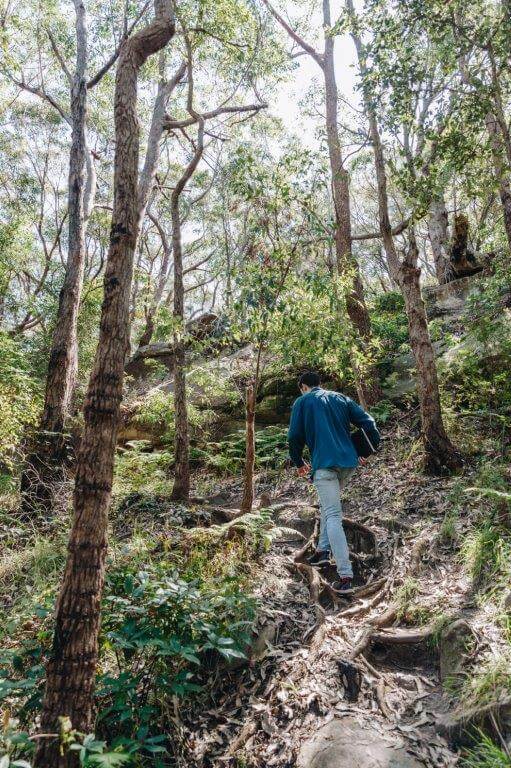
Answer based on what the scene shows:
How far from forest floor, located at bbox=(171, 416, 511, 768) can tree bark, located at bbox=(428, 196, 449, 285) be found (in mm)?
10581

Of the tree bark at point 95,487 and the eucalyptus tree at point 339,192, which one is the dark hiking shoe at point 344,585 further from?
the eucalyptus tree at point 339,192

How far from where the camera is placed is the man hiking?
4.90 m

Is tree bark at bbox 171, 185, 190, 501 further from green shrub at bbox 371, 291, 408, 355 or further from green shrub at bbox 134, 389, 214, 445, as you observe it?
green shrub at bbox 371, 291, 408, 355

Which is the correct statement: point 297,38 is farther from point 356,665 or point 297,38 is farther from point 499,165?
point 356,665

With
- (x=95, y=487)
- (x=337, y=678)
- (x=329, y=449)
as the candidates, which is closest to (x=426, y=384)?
(x=329, y=449)

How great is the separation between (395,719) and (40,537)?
5346mm

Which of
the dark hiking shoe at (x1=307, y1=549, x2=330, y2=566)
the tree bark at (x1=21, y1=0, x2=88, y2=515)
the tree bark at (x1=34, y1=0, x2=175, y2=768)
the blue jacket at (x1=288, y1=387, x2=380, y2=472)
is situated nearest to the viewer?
the tree bark at (x1=34, y1=0, x2=175, y2=768)

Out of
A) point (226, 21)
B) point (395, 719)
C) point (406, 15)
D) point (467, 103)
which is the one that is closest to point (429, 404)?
point (467, 103)

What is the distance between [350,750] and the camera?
9.46ft

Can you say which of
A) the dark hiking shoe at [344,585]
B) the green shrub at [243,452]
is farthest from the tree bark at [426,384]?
the green shrub at [243,452]

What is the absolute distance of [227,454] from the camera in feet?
34.7

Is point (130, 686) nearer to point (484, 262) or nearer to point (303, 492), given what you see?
point (303, 492)

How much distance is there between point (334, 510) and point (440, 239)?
12785 millimetres

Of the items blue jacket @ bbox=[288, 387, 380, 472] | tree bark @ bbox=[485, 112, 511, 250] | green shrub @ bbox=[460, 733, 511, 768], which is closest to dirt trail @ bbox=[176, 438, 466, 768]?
green shrub @ bbox=[460, 733, 511, 768]
